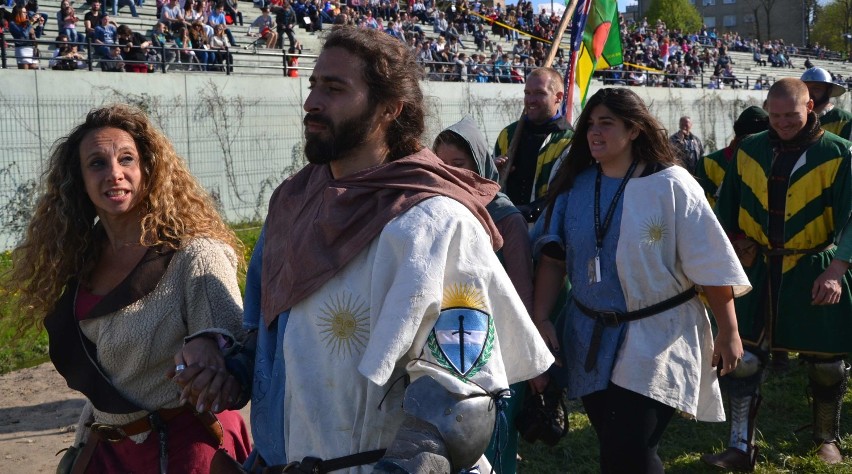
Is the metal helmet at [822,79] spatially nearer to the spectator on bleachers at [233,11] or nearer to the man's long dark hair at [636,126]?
the man's long dark hair at [636,126]

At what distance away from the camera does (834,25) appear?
73.7 meters

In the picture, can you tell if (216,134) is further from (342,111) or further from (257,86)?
(342,111)

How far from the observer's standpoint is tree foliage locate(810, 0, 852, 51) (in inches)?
2803

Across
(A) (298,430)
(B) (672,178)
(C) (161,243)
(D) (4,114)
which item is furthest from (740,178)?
(D) (4,114)

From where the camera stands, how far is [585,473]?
16.3 ft

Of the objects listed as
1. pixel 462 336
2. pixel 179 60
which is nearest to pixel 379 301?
pixel 462 336

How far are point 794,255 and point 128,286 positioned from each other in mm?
3606

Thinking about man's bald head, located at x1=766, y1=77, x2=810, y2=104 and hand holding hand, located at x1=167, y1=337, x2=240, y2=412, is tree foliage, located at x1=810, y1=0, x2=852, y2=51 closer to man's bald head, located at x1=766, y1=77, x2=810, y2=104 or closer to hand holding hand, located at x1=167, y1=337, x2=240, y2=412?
man's bald head, located at x1=766, y1=77, x2=810, y2=104

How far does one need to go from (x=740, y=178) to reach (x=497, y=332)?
3.47 m

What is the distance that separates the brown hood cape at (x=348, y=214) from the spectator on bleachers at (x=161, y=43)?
12.9 metres

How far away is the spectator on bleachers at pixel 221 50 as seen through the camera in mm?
15539

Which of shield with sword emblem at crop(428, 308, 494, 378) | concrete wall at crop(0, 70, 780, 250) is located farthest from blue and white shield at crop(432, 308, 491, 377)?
concrete wall at crop(0, 70, 780, 250)

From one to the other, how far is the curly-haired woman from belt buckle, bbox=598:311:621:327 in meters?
1.39

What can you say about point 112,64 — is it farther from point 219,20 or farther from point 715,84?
point 715,84
